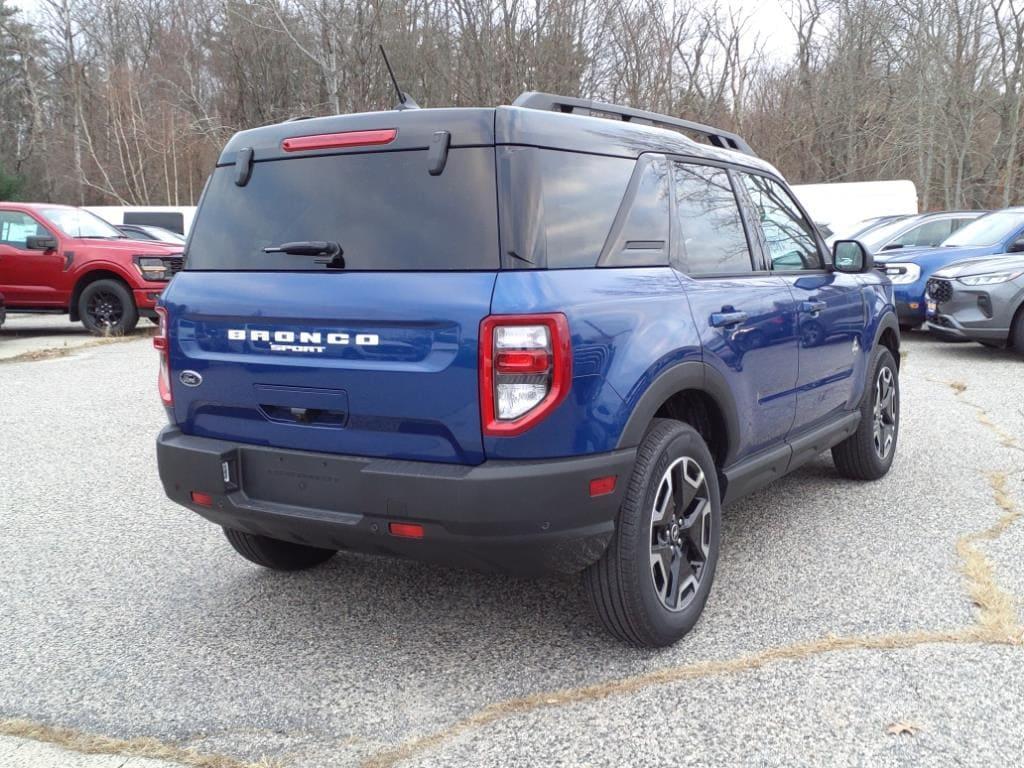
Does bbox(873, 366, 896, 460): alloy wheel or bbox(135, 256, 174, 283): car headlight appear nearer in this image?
bbox(873, 366, 896, 460): alloy wheel

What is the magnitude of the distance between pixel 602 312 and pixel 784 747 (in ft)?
4.50

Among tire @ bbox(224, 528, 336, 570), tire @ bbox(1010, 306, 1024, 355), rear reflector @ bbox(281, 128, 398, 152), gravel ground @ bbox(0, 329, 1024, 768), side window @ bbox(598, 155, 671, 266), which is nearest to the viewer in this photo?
gravel ground @ bbox(0, 329, 1024, 768)

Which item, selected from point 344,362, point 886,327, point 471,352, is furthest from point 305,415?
point 886,327

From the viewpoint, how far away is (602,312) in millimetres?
2861

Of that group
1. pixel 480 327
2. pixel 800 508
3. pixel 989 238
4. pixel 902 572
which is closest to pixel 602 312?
pixel 480 327

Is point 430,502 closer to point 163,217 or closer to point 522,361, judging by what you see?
point 522,361

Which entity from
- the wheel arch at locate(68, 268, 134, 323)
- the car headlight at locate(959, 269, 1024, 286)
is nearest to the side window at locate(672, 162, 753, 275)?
the car headlight at locate(959, 269, 1024, 286)

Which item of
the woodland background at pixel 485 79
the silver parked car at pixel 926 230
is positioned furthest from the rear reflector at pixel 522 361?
the woodland background at pixel 485 79

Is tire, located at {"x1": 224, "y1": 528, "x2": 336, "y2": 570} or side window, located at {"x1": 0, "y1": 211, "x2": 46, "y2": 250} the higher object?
side window, located at {"x1": 0, "y1": 211, "x2": 46, "y2": 250}

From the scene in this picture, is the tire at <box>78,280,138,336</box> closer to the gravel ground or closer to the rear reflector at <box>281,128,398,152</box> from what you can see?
the gravel ground

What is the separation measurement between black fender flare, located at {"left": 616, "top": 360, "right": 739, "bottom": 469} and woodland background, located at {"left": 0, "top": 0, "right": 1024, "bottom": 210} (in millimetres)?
26047

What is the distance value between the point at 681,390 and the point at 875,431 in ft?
8.26

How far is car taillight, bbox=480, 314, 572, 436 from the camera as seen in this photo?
2.69 meters

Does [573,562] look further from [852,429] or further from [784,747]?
[852,429]
